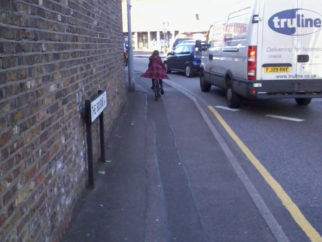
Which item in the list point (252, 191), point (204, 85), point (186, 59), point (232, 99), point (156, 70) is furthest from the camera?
point (186, 59)

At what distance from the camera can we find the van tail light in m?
9.77

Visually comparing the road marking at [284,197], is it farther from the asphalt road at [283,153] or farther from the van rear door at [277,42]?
the van rear door at [277,42]

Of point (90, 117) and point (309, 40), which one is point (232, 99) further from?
point (90, 117)

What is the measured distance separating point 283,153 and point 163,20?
5042 cm

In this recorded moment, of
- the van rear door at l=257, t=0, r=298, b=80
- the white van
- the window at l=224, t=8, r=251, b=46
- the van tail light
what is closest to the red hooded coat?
the window at l=224, t=8, r=251, b=46

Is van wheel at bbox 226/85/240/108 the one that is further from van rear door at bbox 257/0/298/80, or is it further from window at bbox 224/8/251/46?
van rear door at bbox 257/0/298/80

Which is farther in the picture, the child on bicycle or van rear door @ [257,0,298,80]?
the child on bicycle

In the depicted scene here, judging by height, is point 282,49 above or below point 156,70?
above

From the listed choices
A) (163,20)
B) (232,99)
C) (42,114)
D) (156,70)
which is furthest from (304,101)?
(163,20)

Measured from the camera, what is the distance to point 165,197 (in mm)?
5137

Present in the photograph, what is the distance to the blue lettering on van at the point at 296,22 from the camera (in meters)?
9.73

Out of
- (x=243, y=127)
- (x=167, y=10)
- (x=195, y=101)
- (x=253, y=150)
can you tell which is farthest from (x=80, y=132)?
(x=167, y=10)

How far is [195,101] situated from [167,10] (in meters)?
45.1

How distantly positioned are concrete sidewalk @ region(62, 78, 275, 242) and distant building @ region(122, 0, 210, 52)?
145ft
